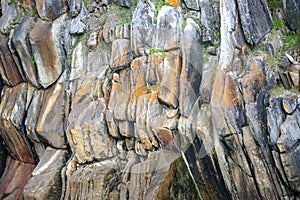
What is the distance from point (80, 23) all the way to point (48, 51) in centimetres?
103

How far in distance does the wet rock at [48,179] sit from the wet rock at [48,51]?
174cm

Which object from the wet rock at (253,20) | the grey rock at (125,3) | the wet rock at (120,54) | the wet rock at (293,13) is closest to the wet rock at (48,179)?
the wet rock at (120,54)

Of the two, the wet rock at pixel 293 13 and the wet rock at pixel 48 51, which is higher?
the wet rock at pixel 293 13

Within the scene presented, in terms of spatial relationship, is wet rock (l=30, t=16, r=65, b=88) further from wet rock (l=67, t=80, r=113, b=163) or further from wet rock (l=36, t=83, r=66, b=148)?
wet rock (l=67, t=80, r=113, b=163)

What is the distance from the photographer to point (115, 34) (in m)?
9.98

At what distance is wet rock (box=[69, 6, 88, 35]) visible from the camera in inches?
421

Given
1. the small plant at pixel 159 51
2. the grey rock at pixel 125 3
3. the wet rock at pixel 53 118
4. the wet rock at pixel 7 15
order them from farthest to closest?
the wet rock at pixel 7 15 → the wet rock at pixel 53 118 → the grey rock at pixel 125 3 → the small plant at pixel 159 51

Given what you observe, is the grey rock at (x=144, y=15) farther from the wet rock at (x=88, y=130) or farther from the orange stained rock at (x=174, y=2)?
the wet rock at (x=88, y=130)

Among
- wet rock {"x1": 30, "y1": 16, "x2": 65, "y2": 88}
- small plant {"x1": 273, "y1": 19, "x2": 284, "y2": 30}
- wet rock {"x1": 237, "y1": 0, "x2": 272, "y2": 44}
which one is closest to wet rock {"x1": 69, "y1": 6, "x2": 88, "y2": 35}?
wet rock {"x1": 30, "y1": 16, "x2": 65, "y2": 88}

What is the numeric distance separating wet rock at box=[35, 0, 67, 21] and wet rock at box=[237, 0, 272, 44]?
177 inches

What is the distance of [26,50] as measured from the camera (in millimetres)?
11328

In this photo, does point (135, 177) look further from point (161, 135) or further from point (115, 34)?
point (115, 34)

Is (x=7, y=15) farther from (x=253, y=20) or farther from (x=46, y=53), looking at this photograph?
(x=253, y=20)

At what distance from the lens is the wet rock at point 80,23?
10.7 meters
